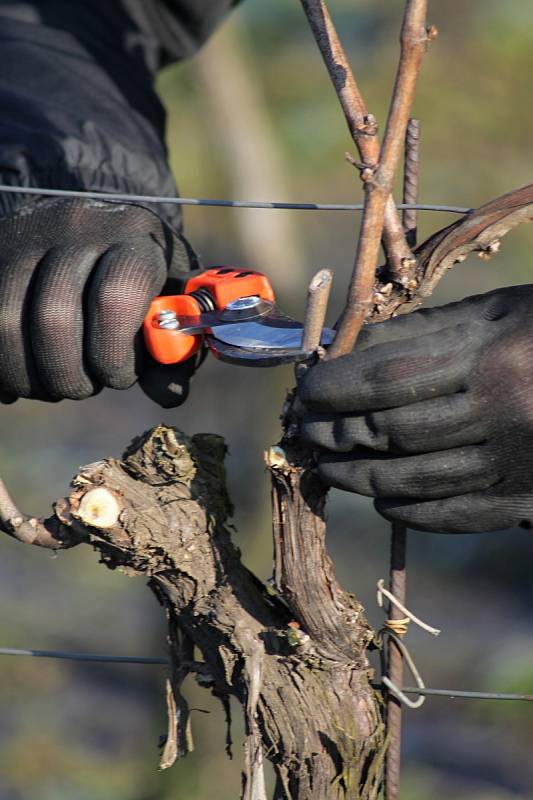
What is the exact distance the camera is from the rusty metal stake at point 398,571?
1242 millimetres

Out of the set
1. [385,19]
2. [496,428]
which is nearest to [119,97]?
[496,428]

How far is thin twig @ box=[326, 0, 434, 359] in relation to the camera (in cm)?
99

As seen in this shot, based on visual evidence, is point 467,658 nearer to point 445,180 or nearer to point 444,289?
point 444,289

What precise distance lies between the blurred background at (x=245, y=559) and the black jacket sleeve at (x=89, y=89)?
3.42 feet

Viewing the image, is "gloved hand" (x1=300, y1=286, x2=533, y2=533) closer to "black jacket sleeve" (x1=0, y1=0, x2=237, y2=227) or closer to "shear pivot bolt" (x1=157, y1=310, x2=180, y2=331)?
"shear pivot bolt" (x1=157, y1=310, x2=180, y2=331)

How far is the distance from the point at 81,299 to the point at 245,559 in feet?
7.64

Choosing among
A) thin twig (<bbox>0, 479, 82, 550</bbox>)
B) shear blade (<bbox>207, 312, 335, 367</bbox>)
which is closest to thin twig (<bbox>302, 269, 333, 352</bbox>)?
shear blade (<bbox>207, 312, 335, 367</bbox>)

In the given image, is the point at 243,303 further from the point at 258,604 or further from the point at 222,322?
the point at 258,604

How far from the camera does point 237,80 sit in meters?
3.73

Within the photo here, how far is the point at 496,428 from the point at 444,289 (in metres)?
5.77

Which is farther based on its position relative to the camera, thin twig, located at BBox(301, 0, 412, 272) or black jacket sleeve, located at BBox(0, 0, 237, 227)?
black jacket sleeve, located at BBox(0, 0, 237, 227)

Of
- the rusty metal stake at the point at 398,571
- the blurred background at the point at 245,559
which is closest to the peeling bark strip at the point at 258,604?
the rusty metal stake at the point at 398,571

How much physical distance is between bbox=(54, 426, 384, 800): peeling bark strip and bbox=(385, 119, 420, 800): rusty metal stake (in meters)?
0.05

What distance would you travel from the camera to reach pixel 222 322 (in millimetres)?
1242
